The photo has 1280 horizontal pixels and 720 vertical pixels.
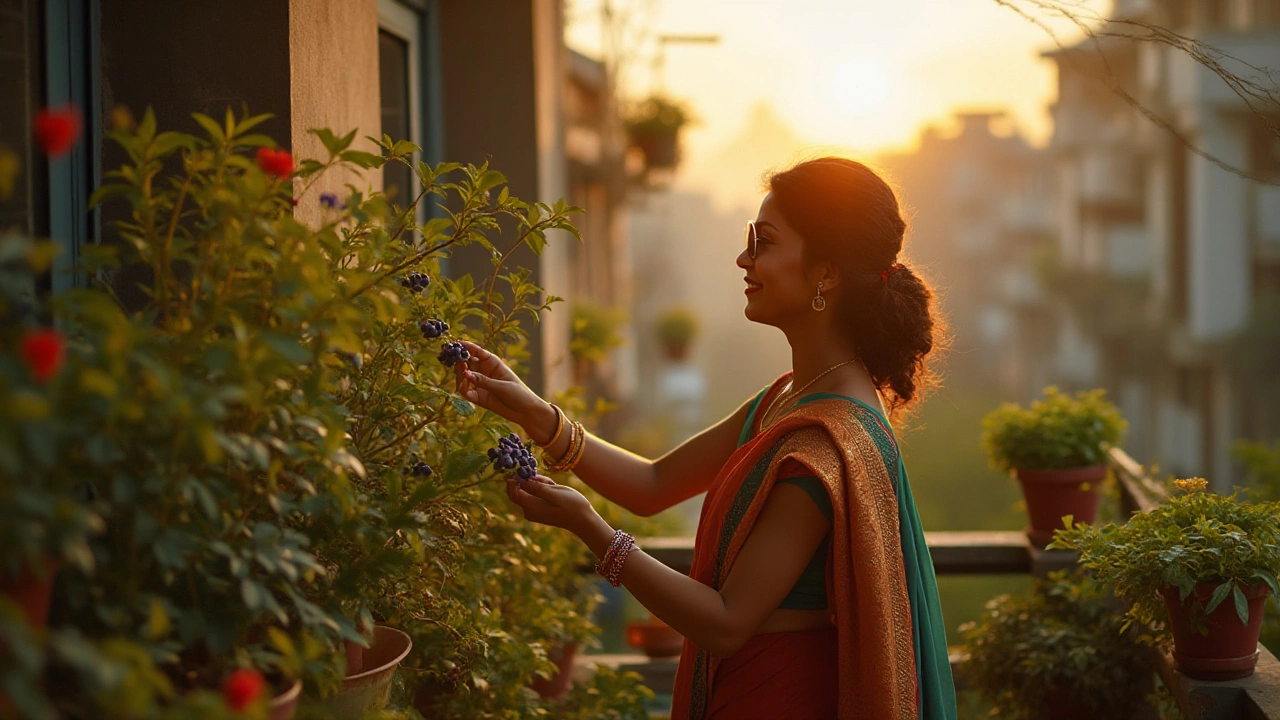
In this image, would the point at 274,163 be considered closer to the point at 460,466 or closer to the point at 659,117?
the point at 460,466

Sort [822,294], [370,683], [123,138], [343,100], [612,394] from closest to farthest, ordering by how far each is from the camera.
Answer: [123,138], [370,683], [822,294], [343,100], [612,394]

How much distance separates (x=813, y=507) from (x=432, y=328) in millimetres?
706

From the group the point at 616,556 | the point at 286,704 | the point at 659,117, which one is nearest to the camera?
the point at 286,704

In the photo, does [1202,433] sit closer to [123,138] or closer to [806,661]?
[806,661]

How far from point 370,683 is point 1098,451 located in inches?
98.5

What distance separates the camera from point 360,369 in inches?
71.4

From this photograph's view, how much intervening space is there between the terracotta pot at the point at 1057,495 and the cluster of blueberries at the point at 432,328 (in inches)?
86.9

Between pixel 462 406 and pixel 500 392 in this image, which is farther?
pixel 500 392

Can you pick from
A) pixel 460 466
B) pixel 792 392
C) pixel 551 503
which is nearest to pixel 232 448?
pixel 460 466

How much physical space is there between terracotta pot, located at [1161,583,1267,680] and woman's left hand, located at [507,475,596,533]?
1246mm

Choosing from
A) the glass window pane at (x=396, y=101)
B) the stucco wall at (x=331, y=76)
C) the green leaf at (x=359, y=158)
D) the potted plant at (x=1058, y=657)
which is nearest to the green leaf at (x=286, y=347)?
the green leaf at (x=359, y=158)

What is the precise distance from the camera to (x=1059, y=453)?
339 centimetres

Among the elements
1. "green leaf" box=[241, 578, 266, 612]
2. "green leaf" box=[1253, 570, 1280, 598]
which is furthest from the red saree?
"green leaf" box=[241, 578, 266, 612]

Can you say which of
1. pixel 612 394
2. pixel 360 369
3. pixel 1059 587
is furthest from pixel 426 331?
pixel 612 394
